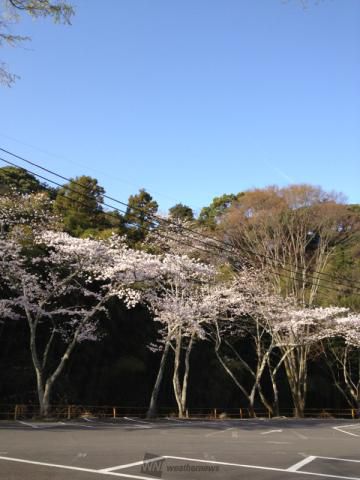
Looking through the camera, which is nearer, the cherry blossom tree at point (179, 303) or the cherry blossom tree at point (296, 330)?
the cherry blossom tree at point (179, 303)

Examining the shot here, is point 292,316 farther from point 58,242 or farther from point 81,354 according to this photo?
point 58,242

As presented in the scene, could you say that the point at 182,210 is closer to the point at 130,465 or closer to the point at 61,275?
the point at 61,275

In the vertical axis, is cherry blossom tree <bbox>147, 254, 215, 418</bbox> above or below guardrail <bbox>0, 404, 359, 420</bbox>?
above

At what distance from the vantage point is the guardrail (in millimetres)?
18188

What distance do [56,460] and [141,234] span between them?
2446 cm

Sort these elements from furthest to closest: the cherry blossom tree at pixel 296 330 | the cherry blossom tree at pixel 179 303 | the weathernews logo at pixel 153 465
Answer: the cherry blossom tree at pixel 296 330 < the cherry blossom tree at pixel 179 303 < the weathernews logo at pixel 153 465

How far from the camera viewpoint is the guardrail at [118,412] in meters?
18.2

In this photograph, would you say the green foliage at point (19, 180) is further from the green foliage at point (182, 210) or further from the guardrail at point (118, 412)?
the guardrail at point (118, 412)

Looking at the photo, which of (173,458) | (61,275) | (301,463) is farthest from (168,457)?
(61,275)

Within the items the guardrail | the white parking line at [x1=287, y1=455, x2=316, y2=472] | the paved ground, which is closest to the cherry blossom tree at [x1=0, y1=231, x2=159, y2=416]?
the guardrail

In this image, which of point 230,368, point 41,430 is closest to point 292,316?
point 230,368

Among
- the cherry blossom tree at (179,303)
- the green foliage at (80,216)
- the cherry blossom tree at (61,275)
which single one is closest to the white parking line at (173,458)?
the cherry blossom tree at (61,275)

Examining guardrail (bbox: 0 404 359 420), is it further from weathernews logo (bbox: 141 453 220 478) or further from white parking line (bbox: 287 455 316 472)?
white parking line (bbox: 287 455 316 472)

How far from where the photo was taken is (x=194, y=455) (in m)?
8.34
